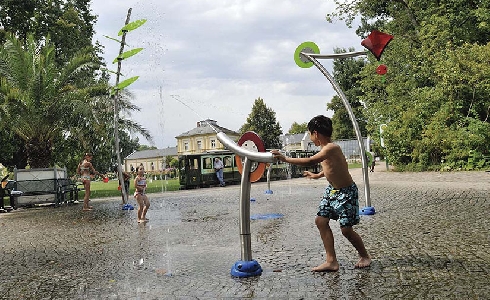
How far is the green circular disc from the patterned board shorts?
579cm

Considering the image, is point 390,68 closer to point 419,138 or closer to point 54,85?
point 419,138

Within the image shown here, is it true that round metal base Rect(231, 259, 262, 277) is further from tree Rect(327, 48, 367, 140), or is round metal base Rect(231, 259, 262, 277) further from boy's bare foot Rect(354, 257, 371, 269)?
tree Rect(327, 48, 367, 140)

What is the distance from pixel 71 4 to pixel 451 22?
2174 cm

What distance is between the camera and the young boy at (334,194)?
189 inches

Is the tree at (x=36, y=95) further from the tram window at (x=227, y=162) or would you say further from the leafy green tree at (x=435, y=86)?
the leafy green tree at (x=435, y=86)

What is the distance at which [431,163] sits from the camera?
25.8 m

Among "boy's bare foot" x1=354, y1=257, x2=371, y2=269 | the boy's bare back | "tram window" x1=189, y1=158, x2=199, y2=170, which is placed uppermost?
"tram window" x1=189, y1=158, x2=199, y2=170

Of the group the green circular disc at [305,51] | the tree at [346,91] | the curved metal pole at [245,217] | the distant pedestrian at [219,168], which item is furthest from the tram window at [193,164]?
the curved metal pole at [245,217]

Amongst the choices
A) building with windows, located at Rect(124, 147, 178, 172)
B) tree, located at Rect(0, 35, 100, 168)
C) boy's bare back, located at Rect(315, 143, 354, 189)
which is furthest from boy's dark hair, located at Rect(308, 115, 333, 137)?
building with windows, located at Rect(124, 147, 178, 172)

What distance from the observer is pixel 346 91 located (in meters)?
54.7

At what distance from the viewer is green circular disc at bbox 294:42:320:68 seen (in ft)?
33.4

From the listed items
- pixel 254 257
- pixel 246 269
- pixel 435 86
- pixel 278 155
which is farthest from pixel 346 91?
pixel 278 155

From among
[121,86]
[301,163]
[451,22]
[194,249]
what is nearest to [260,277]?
[301,163]

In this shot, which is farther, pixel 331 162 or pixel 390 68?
pixel 390 68
